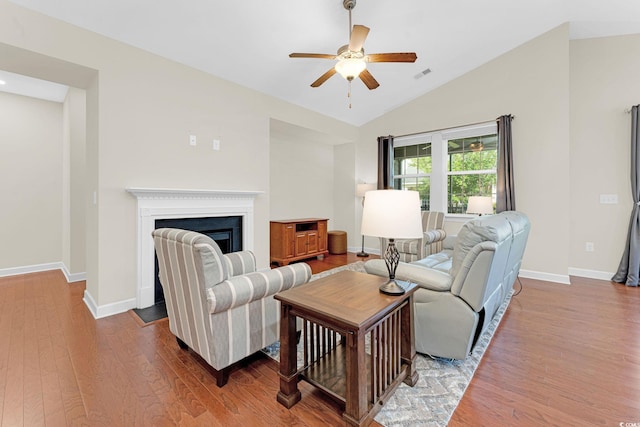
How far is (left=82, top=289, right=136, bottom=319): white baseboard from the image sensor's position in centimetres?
264

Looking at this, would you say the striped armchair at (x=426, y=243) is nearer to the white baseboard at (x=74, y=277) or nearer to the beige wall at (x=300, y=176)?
the beige wall at (x=300, y=176)

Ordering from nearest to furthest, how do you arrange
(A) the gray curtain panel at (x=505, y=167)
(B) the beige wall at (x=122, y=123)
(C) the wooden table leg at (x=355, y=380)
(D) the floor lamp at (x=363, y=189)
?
1. (C) the wooden table leg at (x=355, y=380)
2. (B) the beige wall at (x=122, y=123)
3. (A) the gray curtain panel at (x=505, y=167)
4. (D) the floor lamp at (x=363, y=189)

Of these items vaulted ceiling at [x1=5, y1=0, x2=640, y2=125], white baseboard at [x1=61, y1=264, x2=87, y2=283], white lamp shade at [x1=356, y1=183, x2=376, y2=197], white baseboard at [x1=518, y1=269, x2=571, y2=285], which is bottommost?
white baseboard at [x1=518, y1=269, x2=571, y2=285]

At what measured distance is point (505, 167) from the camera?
410 centimetres

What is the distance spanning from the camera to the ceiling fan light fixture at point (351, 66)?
2.56 m

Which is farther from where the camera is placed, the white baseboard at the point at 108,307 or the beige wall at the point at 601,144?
the beige wall at the point at 601,144

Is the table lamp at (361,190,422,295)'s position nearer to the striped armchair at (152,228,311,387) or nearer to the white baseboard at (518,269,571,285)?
the striped armchair at (152,228,311,387)

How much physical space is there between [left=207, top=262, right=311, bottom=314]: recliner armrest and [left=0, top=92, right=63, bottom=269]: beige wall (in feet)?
14.7

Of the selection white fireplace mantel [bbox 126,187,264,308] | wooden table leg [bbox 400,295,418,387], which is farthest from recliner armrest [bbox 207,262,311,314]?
white fireplace mantel [bbox 126,187,264,308]

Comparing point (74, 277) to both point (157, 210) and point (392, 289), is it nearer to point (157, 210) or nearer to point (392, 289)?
point (157, 210)

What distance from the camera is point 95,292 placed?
8.95 feet

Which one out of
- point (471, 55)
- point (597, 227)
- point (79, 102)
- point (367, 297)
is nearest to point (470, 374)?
point (367, 297)

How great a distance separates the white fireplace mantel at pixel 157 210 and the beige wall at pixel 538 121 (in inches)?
166

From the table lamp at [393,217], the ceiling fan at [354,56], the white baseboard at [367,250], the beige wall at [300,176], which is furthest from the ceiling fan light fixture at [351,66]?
the white baseboard at [367,250]
